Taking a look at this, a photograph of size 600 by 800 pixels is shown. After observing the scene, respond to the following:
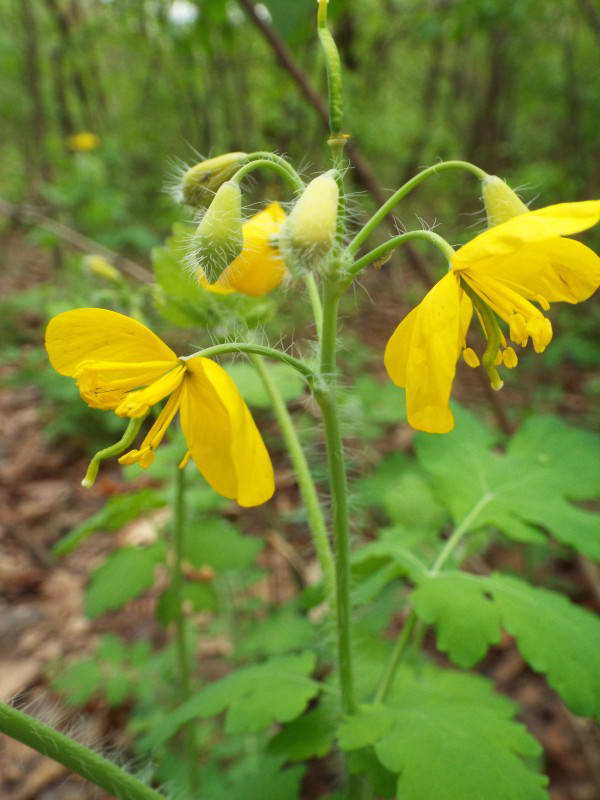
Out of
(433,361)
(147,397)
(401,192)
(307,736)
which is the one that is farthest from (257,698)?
(401,192)

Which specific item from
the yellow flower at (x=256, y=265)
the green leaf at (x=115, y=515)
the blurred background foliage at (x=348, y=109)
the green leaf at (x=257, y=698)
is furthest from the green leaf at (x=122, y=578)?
the blurred background foliage at (x=348, y=109)

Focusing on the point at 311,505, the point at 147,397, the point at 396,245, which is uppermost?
the point at 396,245

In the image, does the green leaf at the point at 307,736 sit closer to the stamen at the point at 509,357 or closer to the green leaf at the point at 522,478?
the green leaf at the point at 522,478

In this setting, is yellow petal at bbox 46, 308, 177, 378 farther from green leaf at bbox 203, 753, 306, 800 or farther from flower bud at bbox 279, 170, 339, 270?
green leaf at bbox 203, 753, 306, 800

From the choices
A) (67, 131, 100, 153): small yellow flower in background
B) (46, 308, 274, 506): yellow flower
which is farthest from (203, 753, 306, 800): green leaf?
(67, 131, 100, 153): small yellow flower in background

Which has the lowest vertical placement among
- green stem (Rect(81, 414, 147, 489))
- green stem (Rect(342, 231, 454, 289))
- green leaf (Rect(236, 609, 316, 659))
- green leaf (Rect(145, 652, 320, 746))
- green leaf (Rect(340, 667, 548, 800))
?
green leaf (Rect(236, 609, 316, 659))

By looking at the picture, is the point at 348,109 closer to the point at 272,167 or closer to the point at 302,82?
the point at 302,82

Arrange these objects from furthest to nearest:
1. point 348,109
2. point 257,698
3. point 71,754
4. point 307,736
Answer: point 348,109 → point 307,736 → point 257,698 → point 71,754
